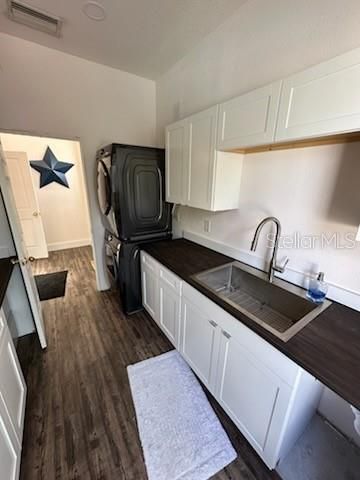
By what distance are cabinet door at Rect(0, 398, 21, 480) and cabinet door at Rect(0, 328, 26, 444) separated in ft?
0.19

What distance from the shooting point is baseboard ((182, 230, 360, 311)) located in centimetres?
116

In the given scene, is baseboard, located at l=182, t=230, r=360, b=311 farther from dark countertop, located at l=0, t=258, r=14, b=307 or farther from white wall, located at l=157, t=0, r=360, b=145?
dark countertop, located at l=0, t=258, r=14, b=307

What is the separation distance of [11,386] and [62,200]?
3.97 m

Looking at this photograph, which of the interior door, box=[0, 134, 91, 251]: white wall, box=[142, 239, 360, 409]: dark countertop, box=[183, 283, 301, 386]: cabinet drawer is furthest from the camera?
box=[0, 134, 91, 251]: white wall

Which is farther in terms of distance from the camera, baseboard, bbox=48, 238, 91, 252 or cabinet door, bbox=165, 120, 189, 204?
baseboard, bbox=48, 238, 91, 252

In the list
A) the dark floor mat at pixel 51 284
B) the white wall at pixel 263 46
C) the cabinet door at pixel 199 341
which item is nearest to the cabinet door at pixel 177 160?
the white wall at pixel 263 46

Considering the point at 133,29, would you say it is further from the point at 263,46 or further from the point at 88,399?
the point at 88,399

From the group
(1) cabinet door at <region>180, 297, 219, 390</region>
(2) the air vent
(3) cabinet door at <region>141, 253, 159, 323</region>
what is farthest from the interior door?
(1) cabinet door at <region>180, 297, 219, 390</region>

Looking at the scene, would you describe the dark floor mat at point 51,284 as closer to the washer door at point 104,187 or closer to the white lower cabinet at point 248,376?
the washer door at point 104,187

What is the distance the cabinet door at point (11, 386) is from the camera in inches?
42.0

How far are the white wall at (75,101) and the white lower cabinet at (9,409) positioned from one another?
1.58m

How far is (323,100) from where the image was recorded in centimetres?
90

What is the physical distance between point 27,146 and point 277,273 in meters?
4.73
